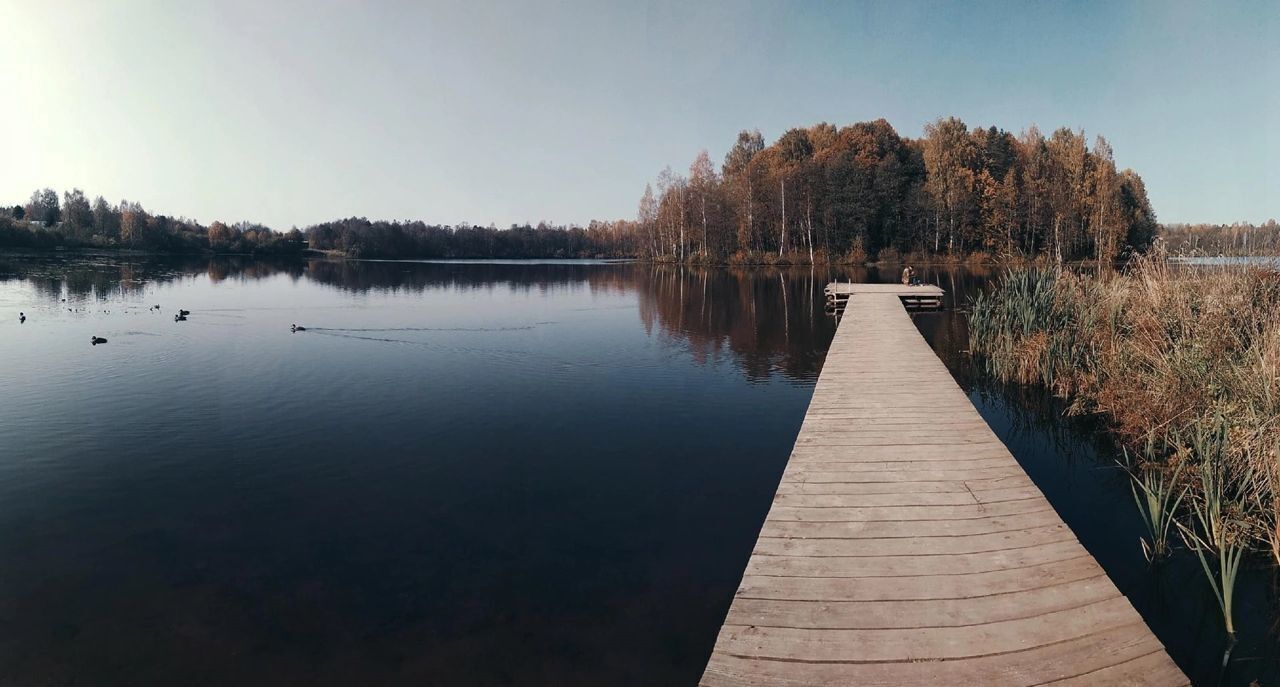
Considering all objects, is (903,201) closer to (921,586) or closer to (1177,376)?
(1177,376)

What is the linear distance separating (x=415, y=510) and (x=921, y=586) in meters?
4.78

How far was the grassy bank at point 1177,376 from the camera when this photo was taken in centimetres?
502

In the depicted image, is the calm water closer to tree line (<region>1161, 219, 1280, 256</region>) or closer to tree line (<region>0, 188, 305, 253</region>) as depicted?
tree line (<region>1161, 219, 1280, 256</region>)

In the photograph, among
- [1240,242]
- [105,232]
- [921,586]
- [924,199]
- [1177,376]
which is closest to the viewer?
[921,586]

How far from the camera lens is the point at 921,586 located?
141 inches

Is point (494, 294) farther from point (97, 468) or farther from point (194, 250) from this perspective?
point (194, 250)

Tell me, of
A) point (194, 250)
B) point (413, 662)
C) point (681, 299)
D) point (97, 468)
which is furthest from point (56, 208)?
point (413, 662)

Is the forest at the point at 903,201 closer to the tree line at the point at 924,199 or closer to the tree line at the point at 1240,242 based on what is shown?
the tree line at the point at 924,199

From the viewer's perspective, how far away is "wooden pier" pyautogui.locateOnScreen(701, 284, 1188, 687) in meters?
2.90

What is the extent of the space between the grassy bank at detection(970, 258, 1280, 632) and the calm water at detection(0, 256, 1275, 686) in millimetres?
414

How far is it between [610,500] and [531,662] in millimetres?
2615

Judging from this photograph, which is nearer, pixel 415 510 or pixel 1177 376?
pixel 415 510

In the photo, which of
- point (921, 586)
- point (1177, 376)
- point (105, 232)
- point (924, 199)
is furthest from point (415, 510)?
point (105, 232)

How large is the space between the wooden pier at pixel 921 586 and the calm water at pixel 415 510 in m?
0.98
